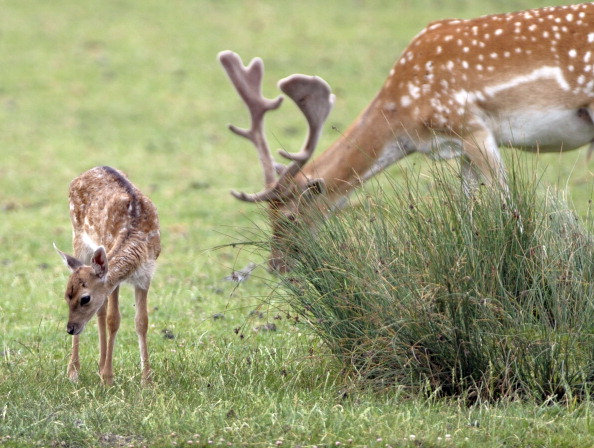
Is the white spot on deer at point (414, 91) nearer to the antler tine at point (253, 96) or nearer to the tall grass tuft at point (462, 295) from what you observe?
the antler tine at point (253, 96)

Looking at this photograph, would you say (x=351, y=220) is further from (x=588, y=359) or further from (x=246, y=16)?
(x=246, y=16)

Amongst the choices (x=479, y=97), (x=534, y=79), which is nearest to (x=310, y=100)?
(x=479, y=97)

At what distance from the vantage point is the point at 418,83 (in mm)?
7422

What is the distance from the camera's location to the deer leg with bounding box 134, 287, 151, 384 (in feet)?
17.7

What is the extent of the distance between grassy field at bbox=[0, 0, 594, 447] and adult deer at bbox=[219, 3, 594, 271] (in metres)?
0.67

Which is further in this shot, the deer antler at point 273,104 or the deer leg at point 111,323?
the deer antler at point 273,104

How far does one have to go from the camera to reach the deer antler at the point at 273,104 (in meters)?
7.75

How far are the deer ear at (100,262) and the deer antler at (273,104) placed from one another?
2.28 meters

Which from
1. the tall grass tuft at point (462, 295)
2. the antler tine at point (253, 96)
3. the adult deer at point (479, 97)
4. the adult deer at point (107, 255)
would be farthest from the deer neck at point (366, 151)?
the tall grass tuft at point (462, 295)

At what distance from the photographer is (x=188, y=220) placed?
1065cm

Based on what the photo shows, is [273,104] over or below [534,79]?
below

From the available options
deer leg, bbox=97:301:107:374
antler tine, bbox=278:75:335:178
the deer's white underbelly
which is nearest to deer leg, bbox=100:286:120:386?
deer leg, bbox=97:301:107:374

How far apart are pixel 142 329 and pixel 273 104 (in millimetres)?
3006

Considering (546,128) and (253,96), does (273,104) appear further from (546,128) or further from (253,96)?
(546,128)
